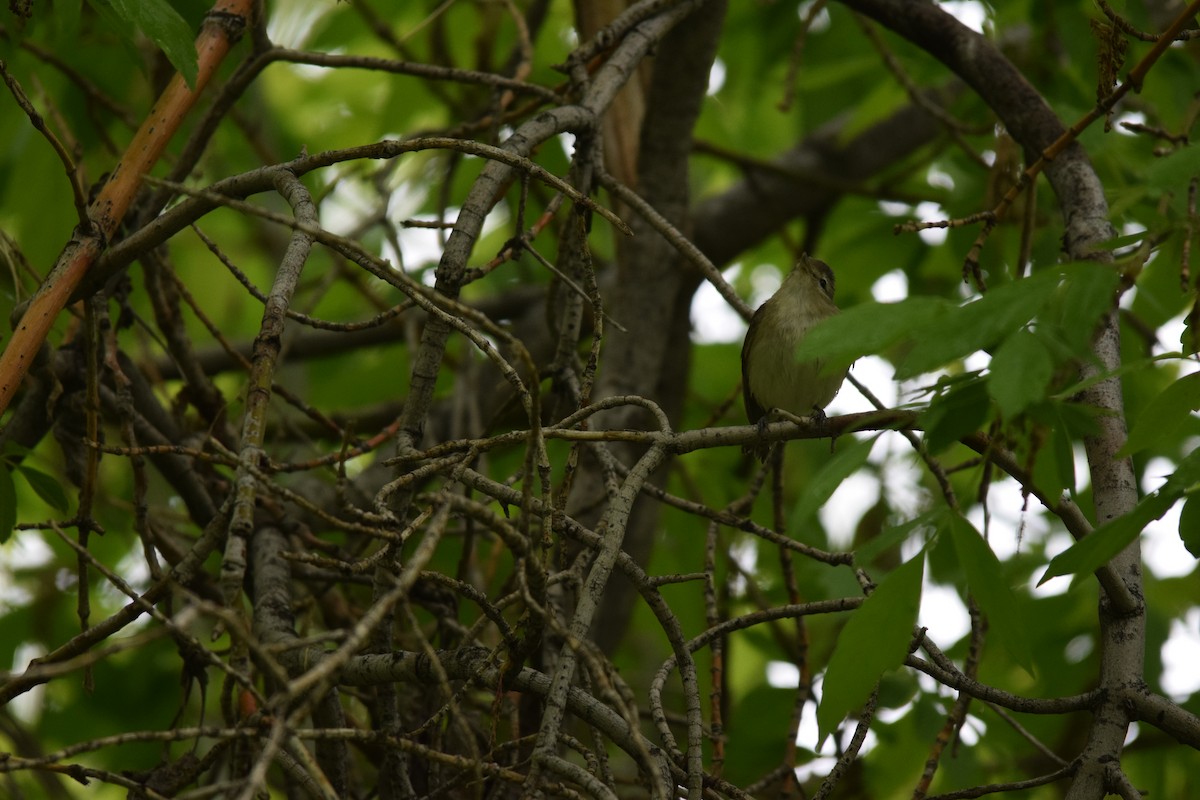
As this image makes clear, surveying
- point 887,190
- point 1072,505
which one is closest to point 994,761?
point 887,190

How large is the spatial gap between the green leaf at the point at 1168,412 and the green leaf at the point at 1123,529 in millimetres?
61

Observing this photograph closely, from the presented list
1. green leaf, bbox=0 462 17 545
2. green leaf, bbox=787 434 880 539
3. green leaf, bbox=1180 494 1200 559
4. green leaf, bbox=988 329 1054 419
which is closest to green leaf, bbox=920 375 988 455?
green leaf, bbox=787 434 880 539

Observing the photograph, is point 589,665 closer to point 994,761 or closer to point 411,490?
point 411,490

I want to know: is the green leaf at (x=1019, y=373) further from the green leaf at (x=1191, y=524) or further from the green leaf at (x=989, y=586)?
the green leaf at (x=1191, y=524)

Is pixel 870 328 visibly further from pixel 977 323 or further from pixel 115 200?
pixel 115 200

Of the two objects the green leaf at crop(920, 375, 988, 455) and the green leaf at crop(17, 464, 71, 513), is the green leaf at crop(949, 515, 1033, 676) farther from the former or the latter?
the green leaf at crop(17, 464, 71, 513)

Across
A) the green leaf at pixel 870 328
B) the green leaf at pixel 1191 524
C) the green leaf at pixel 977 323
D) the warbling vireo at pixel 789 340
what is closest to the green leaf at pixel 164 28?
the green leaf at pixel 870 328

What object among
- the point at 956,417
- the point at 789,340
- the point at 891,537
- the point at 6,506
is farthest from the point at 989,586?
the point at 789,340

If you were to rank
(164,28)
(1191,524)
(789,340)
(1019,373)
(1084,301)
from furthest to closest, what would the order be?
(789,340)
(164,28)
(1191,524)
(1084,301)
(1019,373)

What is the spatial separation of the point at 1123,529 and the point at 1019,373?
380mm

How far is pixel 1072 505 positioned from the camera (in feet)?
7.81

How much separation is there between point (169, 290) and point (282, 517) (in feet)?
2.65

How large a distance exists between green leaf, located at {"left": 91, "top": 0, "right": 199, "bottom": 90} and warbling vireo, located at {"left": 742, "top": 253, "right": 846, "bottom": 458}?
2466 mm

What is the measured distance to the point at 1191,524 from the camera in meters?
2.00
